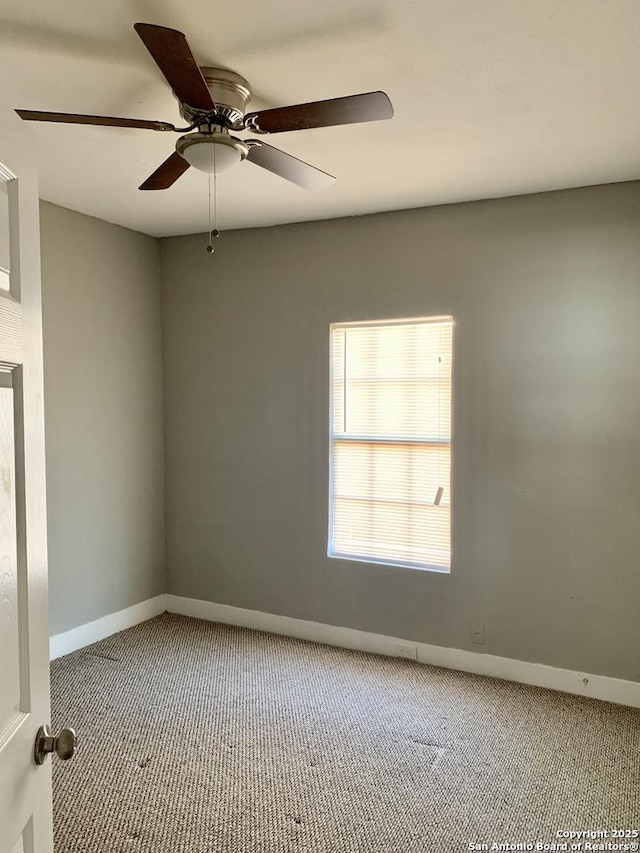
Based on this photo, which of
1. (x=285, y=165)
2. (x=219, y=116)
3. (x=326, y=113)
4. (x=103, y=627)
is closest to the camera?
(x=326, y=113)

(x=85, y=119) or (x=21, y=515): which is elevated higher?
(x=85, y=119)

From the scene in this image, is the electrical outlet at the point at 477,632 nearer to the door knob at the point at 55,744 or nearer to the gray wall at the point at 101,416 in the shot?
the gray wall at the point at 101,416

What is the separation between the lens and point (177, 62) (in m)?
1.60

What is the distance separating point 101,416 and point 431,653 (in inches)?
96.1

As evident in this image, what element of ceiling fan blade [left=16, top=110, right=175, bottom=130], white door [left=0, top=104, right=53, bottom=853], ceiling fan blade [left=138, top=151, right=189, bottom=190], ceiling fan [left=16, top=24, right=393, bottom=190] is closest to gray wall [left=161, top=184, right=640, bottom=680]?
ceiling fan [left=16, top=24, right=393, bottom=190]

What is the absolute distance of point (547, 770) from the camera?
8.22 feet

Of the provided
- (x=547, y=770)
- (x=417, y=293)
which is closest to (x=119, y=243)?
(x=417, y=293)

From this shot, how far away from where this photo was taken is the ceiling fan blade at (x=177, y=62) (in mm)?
1480

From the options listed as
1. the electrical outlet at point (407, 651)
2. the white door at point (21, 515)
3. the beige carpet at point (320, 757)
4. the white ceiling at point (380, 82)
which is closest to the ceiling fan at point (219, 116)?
the white ceiling at point (380, 82)

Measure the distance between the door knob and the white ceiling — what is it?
1064 millimetres

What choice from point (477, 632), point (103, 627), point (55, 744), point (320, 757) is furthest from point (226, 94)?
point (103, 627)

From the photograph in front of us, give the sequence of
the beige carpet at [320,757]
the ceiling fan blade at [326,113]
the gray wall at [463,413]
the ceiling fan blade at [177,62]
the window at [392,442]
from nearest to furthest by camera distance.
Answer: the ceiling fan blade at [177,62]
the ceiling fan blade at [326,113]
the beige carpet at [320,757]
the gray wall at [463,413]
the window at [392,442]

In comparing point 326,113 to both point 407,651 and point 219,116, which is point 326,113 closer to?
point 219,116

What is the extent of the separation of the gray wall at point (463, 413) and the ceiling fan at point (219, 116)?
1328mm
